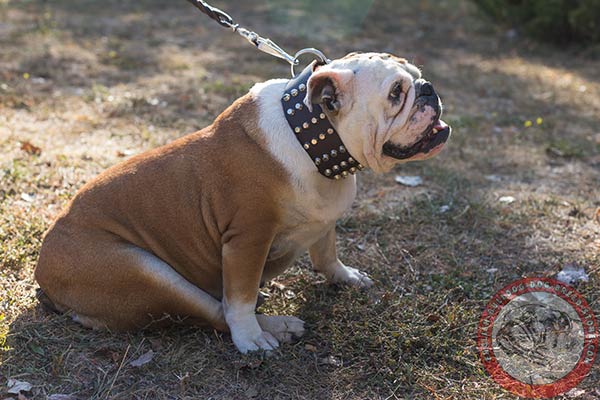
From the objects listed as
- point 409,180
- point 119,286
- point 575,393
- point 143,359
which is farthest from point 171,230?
point 409,180

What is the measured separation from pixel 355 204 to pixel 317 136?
76.2 inches

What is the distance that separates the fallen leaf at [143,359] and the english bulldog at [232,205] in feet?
0.59

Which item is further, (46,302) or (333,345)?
(46,302)

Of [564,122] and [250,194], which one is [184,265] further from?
[564,122]

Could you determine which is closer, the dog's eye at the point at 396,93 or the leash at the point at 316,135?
the dog's eye at the point at 396,93

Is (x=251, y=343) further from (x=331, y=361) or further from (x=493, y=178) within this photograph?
(x=493, y=178)

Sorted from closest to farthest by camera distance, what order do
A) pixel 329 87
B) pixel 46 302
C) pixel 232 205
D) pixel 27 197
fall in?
pixel 329 87 → pixel 232 205 → pixel 46 302 → pixel 27 197

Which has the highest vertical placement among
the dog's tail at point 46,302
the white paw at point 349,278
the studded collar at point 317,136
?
the studded collar at point 317,136

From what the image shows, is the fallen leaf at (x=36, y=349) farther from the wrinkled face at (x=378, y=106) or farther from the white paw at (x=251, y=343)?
the wrinkled face at (x=378, y=106)

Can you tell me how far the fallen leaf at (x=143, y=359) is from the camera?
11.2 feet

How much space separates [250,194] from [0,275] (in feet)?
5.65

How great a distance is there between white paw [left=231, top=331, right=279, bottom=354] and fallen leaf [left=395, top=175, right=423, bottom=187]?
7.61 feet

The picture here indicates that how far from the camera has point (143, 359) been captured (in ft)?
11.4

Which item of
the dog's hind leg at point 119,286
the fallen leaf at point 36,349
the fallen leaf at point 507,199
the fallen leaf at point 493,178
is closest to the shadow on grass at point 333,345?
the fallen leaf at point 36,349
